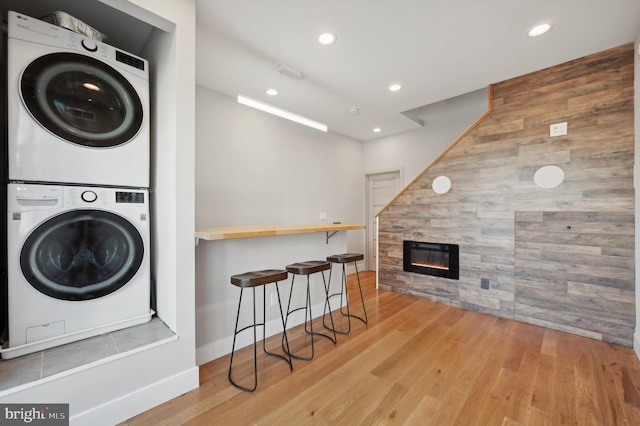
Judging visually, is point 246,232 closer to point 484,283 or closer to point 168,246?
point 168,246

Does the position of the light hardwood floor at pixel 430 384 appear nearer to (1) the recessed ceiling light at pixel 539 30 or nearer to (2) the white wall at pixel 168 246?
(2) the white wall at pixel 168 246

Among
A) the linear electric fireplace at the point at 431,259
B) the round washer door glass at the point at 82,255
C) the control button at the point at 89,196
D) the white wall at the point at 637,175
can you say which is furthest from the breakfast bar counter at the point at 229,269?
the white wall at the point at 637,175

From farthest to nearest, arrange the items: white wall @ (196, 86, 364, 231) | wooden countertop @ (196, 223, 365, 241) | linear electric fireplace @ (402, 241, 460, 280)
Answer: linear electric fireplace @ (402, 241, 460, 280), white wall @ (196, 86, 364, 231), wooden countertop @ (196, 223, 365, 241)

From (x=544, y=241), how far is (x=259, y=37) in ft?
11.3

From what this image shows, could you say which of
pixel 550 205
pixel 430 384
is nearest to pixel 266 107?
pixel 430 384

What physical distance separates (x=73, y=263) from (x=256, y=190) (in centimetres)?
237

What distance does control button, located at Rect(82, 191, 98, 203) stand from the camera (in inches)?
67.6

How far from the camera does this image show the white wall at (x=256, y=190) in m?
2.28

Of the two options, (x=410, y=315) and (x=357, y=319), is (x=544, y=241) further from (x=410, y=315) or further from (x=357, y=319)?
(x=357, y=319)

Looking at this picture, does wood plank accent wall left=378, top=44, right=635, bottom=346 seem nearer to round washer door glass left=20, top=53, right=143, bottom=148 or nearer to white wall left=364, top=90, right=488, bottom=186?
white wall left=364, top=90, right=488, bottom=186

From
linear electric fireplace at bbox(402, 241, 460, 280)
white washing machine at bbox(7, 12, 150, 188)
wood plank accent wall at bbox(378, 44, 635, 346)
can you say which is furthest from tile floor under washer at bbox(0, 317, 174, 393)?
wood plank accent wall at bbox(378, 44, 635, 346)

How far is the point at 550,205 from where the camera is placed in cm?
288

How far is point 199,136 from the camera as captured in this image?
329cm

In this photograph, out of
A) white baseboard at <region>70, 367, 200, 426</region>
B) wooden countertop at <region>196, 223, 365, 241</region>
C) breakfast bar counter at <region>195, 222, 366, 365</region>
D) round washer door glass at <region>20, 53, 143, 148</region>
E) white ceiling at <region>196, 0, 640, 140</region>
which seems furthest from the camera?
breakfast bar counter at <region>195, 222, 366, 365</region>
